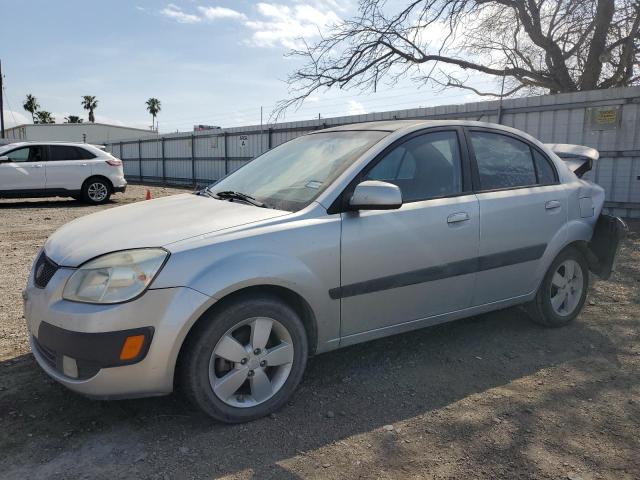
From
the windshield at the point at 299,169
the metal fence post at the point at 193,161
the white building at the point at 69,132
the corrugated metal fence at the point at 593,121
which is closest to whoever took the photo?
the windshield at the point at 299,169

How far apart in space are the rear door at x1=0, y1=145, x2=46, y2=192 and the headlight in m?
12.1

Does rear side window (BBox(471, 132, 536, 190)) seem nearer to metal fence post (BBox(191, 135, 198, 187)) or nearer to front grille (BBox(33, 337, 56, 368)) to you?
front grille (BBox(33, 337, 56, 368))

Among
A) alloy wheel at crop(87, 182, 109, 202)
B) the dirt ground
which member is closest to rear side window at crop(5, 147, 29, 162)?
alloy wheel at crop(87, 182, 109, 202)

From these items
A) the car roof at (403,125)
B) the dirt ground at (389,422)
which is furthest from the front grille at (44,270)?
the car roof at (403,125)

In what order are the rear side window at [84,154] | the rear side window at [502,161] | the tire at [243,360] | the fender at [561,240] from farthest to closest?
the rear side window at [84,154] < the fender at [561,240] < the rear side window at [502,161] < the tire at [243,360]

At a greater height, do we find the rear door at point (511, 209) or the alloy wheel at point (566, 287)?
the rear door at point (511, 209)

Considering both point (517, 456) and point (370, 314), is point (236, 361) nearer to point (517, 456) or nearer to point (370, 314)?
point (370, 314)

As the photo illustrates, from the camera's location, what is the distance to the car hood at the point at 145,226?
2693 mm

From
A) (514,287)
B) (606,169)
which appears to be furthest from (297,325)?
(606,169)

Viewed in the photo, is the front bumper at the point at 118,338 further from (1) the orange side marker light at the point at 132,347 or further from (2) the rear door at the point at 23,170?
(2) the rear door at the point at 23,170

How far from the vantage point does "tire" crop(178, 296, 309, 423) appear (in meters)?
2.63

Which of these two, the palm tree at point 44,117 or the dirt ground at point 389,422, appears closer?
the dirt ground at point 389,422

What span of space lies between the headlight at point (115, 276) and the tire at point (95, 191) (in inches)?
482

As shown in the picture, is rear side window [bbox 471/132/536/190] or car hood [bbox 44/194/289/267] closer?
car hood [bbox 44/194/289/267]
